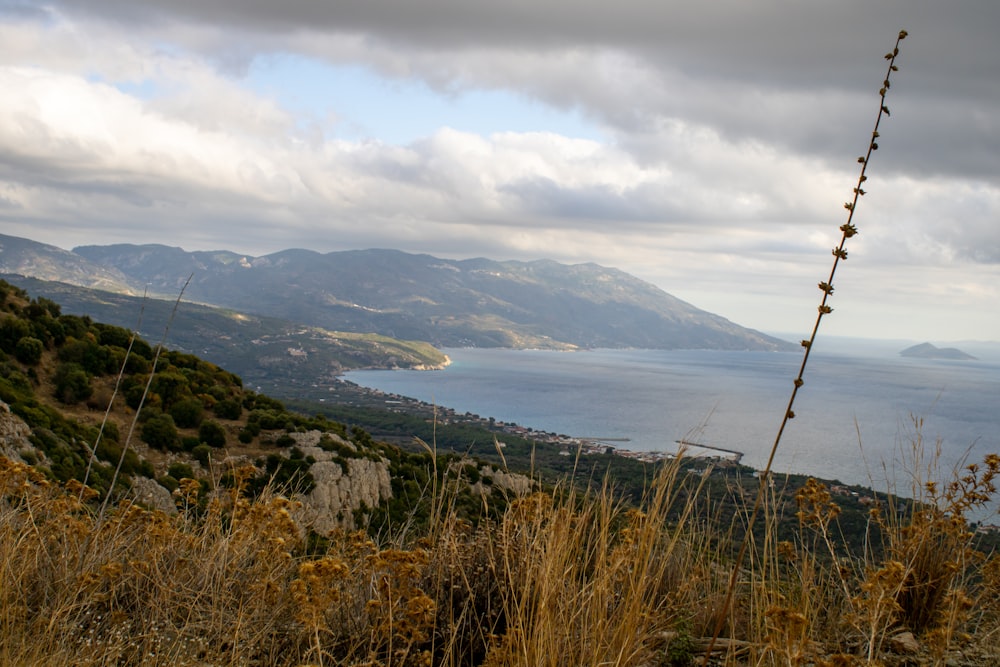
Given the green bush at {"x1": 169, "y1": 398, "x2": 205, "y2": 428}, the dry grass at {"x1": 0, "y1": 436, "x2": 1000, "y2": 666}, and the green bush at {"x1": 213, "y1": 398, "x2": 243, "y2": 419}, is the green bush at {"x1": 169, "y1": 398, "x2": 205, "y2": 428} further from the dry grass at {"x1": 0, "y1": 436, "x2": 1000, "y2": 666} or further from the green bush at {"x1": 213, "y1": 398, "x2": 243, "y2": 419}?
the dry grass at {"x1": 0, "y1": 436, "x2": 1000, "y2": 666}

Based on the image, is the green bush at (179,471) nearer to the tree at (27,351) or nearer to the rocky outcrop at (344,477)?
the rocky outcrop at (344,477)

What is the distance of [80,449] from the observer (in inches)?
562

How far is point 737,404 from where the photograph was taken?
340ft

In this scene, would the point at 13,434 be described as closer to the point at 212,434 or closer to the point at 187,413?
the point at 212,434

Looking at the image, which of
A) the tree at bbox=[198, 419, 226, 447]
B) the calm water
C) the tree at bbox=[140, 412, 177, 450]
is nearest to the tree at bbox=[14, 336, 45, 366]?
the tree at bbox=[140, 412, 177, 450]

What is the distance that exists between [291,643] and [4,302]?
22.4 metres

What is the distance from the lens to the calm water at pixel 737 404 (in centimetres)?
5600

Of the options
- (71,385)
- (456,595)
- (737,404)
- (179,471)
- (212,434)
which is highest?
(456,595)

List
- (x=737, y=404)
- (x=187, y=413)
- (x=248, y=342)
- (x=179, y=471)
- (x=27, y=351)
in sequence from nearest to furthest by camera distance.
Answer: (x=179, y=471) < (x=27, y=351) < (x=187, y=413) < (x=737, y=404) < (x=248, y=342)

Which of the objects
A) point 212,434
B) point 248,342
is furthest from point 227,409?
point 248,342

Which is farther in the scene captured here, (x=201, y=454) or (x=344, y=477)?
(x=344, y=477)

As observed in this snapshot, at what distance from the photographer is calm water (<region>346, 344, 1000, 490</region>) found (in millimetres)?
55997

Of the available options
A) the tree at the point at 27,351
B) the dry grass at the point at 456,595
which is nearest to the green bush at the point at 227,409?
the tree at the point at 27,351

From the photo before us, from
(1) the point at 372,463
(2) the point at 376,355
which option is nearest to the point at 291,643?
(1) the point at 372,463
